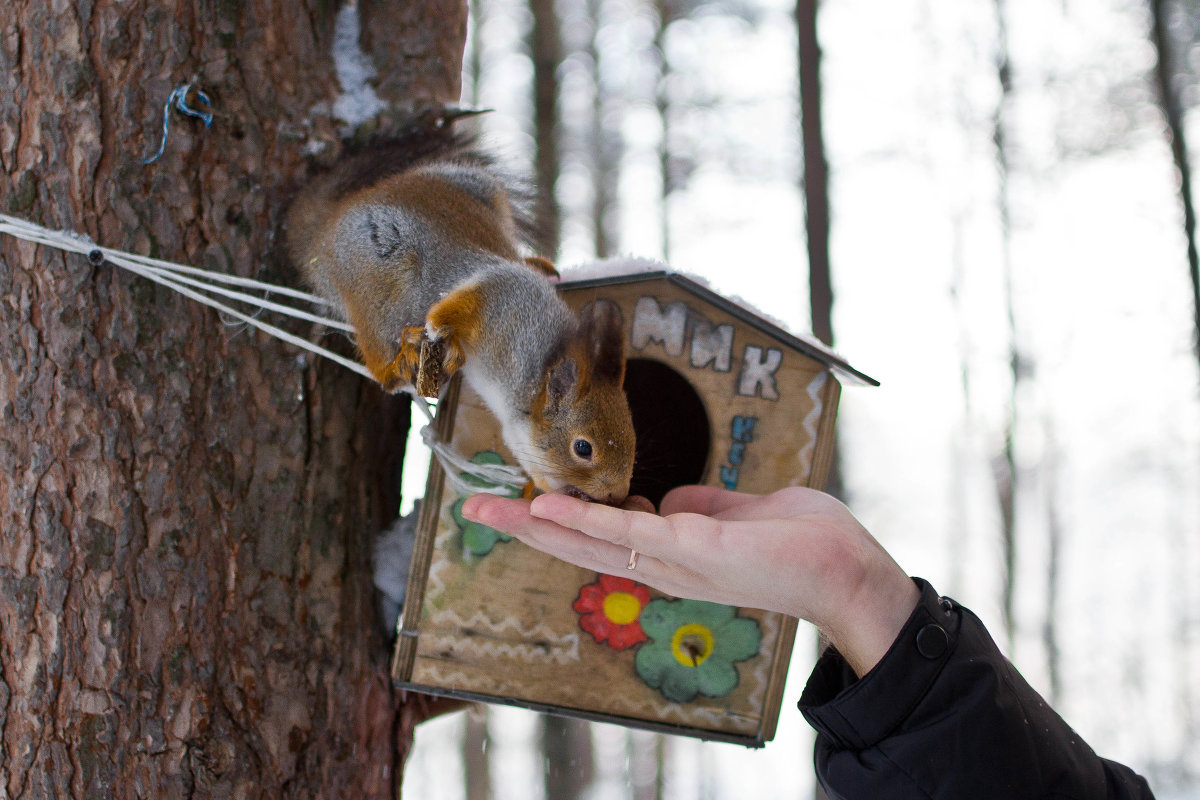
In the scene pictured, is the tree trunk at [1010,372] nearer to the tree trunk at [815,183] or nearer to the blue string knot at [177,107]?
the tree trunk at [815,183]

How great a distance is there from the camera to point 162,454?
4.04 feet

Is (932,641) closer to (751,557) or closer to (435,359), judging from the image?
(751,557)

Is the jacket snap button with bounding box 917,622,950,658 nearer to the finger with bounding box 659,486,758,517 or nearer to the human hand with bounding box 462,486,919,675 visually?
the human hand with bounding box 462,486,919,675

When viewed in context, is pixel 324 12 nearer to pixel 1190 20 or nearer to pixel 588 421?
pixel 588 421

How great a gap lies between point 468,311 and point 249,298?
384mm

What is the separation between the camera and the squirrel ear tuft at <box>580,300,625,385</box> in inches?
43.7

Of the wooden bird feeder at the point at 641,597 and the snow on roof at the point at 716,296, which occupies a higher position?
the snow on roof at the point at 716,296

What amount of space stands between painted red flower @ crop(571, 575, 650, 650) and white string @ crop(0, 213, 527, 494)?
0.75 ft

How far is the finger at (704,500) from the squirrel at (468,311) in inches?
7.7

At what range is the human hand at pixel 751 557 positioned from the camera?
1015 millimetres

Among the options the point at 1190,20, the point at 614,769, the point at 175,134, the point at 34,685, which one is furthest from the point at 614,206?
the point at 34,685

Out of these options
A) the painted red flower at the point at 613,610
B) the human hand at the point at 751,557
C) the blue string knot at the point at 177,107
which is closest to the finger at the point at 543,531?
the human hand at the point at 751,557

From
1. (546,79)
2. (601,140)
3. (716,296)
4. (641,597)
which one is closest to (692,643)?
(641,597)

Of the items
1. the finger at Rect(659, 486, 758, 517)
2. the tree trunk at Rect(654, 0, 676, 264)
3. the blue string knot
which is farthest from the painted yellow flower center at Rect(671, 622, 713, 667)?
the tree trunk at Rect(654, 0, 676, 264)
